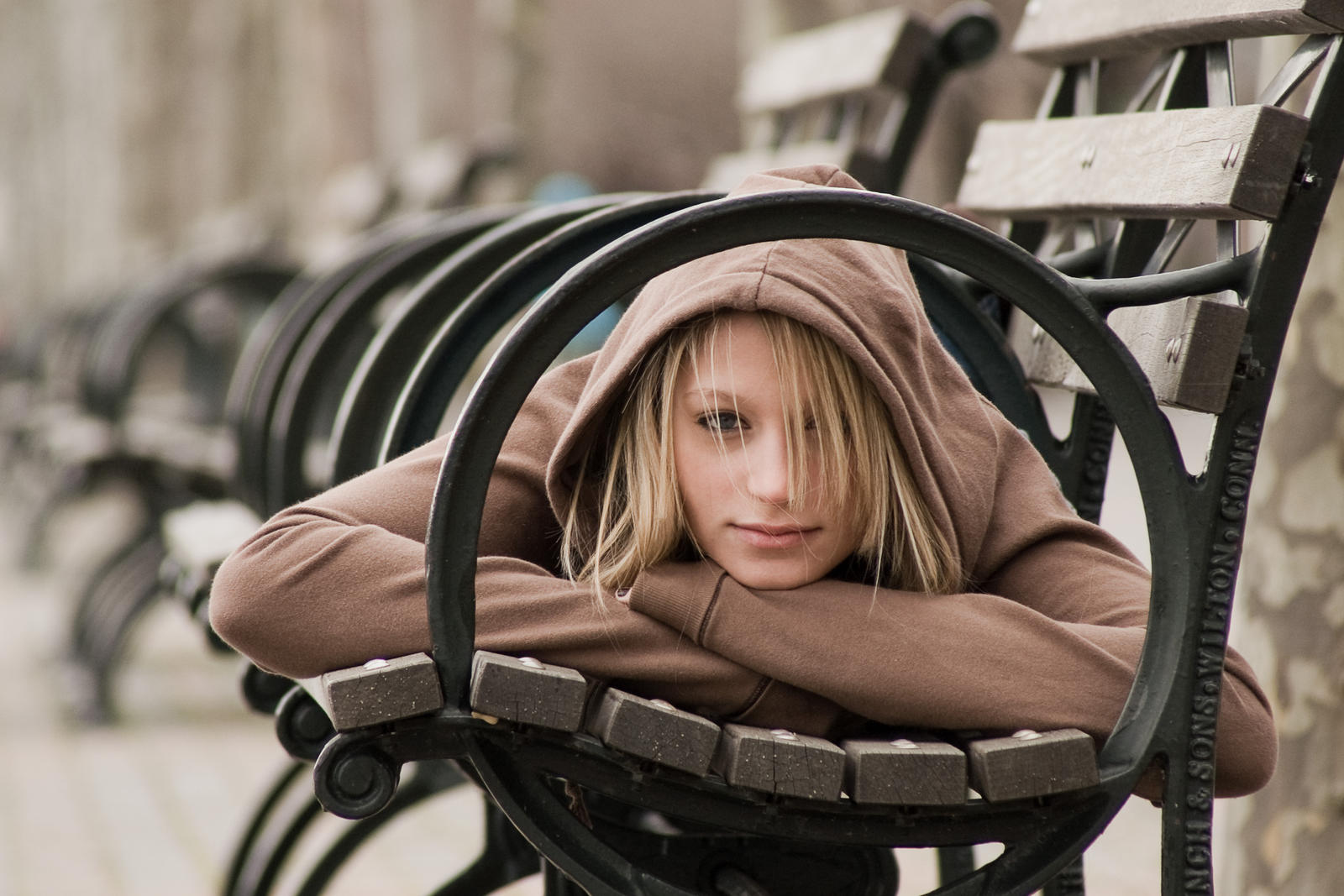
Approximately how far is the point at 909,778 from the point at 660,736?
0.59ft

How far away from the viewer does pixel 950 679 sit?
1222mm

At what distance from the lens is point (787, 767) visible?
45.8 inches

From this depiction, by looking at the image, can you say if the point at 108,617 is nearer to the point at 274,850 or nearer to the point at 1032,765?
the point at 274,850

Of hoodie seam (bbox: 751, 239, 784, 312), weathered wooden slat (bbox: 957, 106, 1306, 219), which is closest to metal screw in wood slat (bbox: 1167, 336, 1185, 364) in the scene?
weathered wooden slat (bbox: 957, 106, 1306, 219)

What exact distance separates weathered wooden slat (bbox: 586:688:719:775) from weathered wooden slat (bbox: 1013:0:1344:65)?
0.79m

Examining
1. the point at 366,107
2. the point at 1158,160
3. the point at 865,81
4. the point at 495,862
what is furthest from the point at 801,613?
the point at 366,107

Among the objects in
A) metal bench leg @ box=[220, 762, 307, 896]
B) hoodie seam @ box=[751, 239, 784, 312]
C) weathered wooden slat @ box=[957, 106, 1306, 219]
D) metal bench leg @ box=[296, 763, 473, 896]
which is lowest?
metal bench leg @ box=[220, 762, 307, 896]

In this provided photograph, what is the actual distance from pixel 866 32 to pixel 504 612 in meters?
1.78

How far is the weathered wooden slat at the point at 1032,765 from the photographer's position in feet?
3.83

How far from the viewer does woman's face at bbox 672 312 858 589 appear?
1290mm

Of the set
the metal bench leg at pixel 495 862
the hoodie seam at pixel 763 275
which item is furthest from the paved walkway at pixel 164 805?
the hoodie seam at pixel 763 275

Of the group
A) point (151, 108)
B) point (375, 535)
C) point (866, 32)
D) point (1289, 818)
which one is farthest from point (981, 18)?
point (151, 108)

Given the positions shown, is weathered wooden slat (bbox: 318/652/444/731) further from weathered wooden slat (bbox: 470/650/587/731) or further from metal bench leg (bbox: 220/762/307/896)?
metal bench leg (bbox: 220/762/307/896)

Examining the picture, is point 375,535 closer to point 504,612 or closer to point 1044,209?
point 504,612
